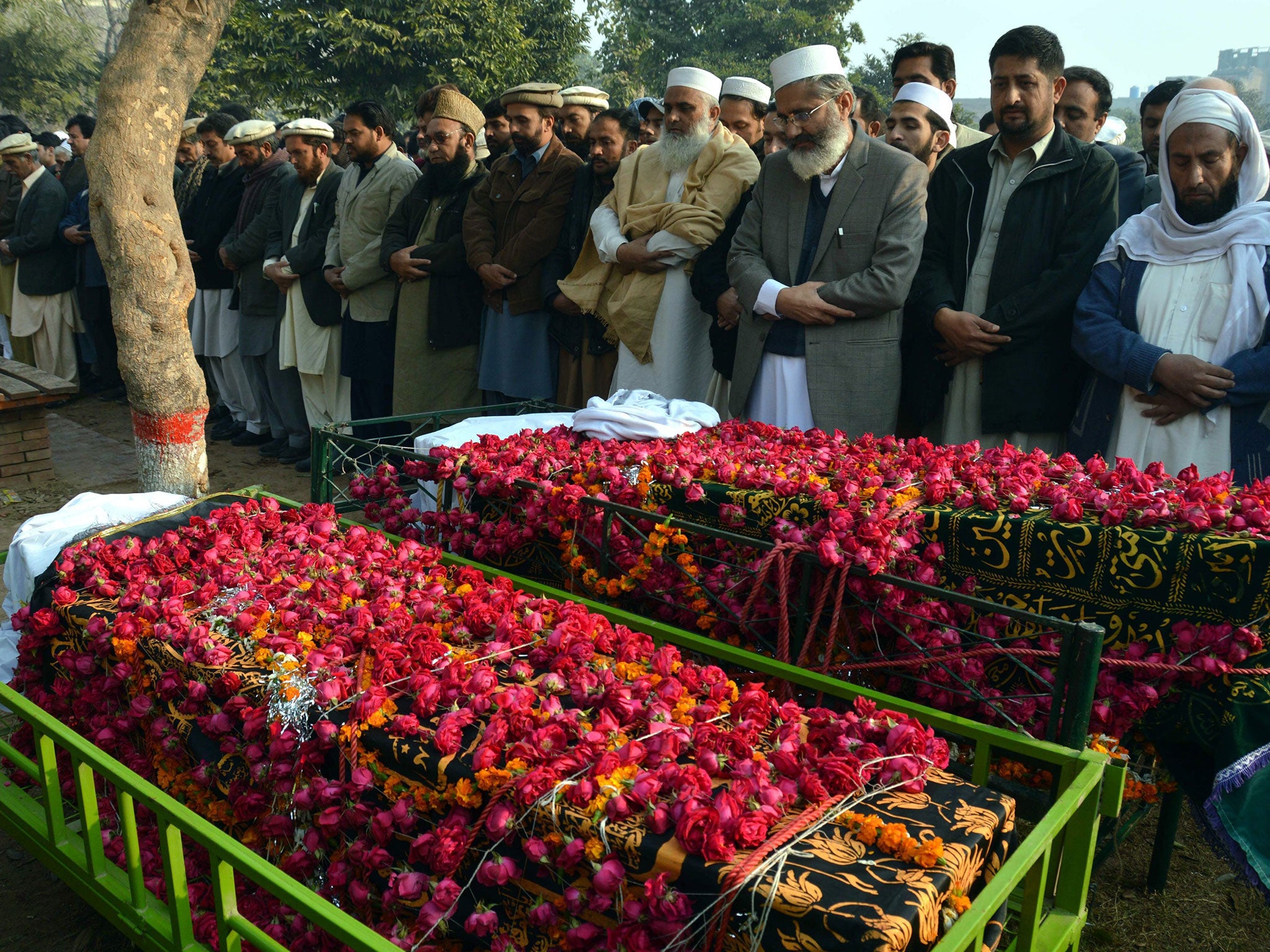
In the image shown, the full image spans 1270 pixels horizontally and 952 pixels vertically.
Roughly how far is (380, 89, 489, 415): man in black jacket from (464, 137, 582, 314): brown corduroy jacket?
0.18 m

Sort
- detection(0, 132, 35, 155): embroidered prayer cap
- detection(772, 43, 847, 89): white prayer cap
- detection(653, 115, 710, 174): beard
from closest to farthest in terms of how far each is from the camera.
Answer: detection(772, 43, 847, 89): white prayer cap < detection(653, 115, 710, 174): beard < detection(0, 132, 35, 155): embroidered prayer cap

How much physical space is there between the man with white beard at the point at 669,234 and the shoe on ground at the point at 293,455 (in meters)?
2.77

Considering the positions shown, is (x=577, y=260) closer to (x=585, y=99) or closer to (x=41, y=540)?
(x=585, y=99)

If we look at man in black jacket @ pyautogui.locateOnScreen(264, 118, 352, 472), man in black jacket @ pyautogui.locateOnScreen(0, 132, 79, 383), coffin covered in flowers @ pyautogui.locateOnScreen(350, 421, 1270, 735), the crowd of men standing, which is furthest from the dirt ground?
man in black jacket @ pyautogui.locateOnScreen(0, 132, 79, 383)

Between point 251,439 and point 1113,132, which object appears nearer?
point 1113,132

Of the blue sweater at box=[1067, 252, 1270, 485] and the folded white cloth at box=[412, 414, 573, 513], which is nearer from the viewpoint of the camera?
the blue sweater at box=[1067, 252, 1270, 485]

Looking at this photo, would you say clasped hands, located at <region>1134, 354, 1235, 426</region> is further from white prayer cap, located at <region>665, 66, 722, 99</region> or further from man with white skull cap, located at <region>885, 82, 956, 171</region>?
white prayer cap, located at <region>665, 66, 722, 99</region>

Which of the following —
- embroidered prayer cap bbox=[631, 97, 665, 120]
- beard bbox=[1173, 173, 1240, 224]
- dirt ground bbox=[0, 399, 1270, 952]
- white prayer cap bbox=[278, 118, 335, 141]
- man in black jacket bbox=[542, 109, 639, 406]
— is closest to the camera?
dirt ground bbox=[0, 399, 1270, 952]

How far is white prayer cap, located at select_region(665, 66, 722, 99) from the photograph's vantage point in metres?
4.72

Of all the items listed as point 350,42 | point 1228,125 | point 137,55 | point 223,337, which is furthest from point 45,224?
point 350,42

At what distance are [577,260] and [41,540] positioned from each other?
295 centimetres

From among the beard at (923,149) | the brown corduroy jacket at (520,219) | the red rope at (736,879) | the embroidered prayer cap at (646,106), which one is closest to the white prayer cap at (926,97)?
the beard at (923,149)

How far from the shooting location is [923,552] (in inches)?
89.6

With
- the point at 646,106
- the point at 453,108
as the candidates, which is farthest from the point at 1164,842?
the point at 453,108
